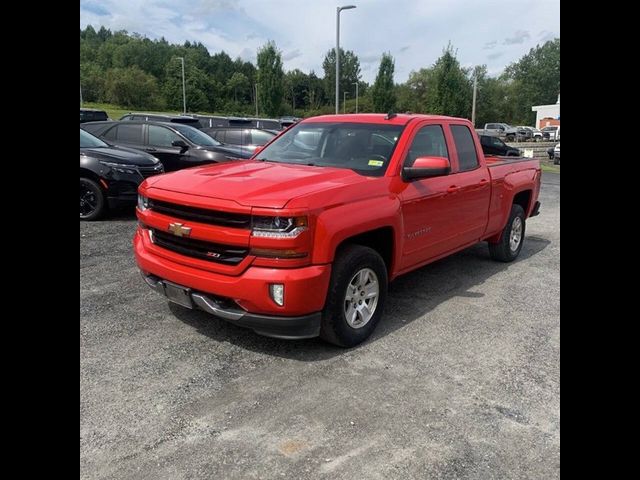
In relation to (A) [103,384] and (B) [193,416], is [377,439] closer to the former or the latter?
(B) [193,416]

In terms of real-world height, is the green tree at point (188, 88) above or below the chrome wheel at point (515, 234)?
above

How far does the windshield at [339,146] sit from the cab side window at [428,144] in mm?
190

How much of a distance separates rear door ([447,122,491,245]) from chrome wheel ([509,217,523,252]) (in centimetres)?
104

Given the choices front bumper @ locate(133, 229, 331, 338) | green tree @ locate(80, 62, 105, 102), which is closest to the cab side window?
front bumper @ locate(133, 229, 331, 338)

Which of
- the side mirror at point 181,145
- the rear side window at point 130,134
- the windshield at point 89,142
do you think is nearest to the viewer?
the windshield at point 89,142

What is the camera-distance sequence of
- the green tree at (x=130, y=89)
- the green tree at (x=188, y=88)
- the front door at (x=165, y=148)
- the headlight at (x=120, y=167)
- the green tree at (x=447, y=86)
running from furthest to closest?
the green tree at (x=188, y=88)
the green tree at (x=130, y=89)
the green tree at (x=447, y=86)
the front door at (x=165, y=148)
the headlight at (x=120, y=167)

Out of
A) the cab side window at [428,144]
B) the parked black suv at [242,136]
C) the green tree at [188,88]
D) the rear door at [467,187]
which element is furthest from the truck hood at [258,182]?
the green tree at [188,88]

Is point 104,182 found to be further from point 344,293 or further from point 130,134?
point 344,293

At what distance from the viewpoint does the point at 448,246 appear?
205 inches

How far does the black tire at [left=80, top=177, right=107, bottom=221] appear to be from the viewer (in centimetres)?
838

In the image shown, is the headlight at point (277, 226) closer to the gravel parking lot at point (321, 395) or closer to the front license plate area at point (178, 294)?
the front license plate area at point (178, 294)

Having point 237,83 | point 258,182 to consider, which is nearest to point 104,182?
point 258,182

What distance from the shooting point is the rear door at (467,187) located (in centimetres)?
521

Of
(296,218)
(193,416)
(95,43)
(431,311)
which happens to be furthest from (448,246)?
(95,43)
